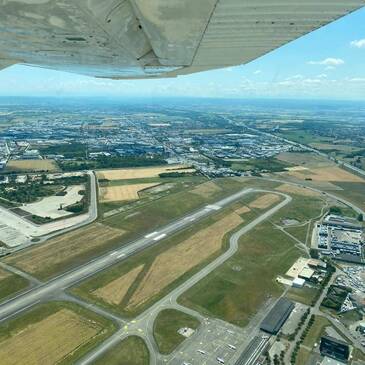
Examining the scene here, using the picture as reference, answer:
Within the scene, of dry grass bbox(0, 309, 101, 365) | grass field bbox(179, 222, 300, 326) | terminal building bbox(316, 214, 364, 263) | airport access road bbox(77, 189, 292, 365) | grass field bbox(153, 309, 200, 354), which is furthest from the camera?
terminal building bbox(316, 214, 364, 263)

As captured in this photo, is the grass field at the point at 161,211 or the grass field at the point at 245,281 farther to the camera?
the grass field at the point at 161,211

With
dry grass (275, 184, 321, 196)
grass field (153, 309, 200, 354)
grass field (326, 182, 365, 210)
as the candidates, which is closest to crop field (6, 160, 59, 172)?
dry grass (275, 184, 321, 196)

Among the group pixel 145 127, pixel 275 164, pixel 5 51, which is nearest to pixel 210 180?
pixel 275 164

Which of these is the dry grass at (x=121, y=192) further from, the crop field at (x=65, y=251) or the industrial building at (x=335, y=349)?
the industrial building at (x=335, y=349)

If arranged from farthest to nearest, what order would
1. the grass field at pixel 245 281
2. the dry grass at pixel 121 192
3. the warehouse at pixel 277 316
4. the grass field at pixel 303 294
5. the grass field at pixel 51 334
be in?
the dry grass at pixel 121 192, the grass field at pixel 303 294, the grass field at pixel 245 281, the warehouse at pixel 277 316, the grass field at pixel 51 334

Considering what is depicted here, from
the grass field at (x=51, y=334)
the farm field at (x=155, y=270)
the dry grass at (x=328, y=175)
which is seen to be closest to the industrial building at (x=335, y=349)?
the farm field at (x=155, y=270)

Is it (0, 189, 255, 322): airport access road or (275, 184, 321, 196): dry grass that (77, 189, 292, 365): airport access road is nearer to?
(0, 189, 255, 322): airport access road

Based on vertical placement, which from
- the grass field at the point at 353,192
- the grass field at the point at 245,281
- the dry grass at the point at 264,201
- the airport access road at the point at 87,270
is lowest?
the grass field at the point at 353,192
